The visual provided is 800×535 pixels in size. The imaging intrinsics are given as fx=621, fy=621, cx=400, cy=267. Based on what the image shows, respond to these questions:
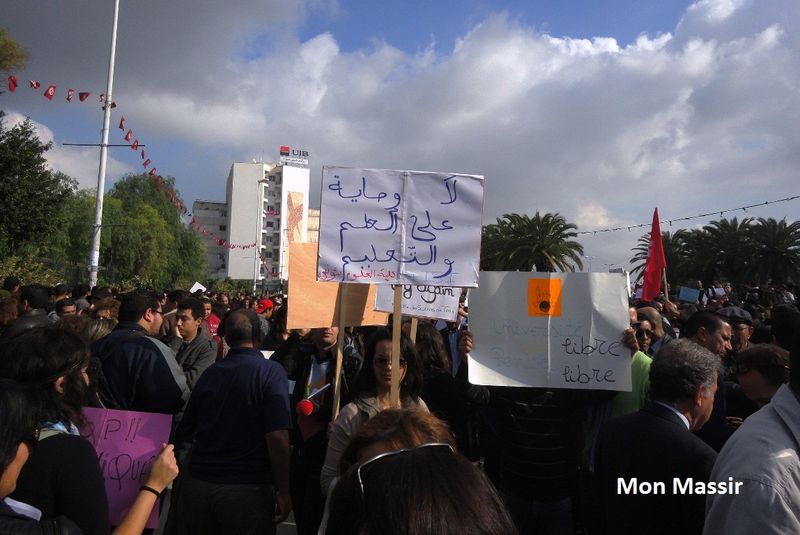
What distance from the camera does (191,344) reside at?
5426 mm

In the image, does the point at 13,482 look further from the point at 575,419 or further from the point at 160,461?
the point at 575,419

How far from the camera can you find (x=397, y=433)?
1.94 m

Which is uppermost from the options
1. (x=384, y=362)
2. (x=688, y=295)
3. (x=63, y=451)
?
(x=688, y=295)

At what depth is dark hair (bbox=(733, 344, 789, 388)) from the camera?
3328 mm

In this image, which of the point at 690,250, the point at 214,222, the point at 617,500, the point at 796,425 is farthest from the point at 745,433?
the point at 214,222


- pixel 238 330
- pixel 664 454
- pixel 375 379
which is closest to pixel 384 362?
pixel 375 379

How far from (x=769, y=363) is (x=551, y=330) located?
1.21 meters

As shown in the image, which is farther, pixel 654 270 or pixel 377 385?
pixel 654 270

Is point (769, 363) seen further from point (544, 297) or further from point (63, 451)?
point (63, 451)

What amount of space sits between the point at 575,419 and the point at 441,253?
1.33m

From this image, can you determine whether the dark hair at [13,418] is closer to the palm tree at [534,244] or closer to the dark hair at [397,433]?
the dark hair at [397,433]

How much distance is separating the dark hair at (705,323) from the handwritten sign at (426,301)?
1998 millimetres

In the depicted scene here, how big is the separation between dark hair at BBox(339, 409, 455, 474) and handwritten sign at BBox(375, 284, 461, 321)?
3.73 m

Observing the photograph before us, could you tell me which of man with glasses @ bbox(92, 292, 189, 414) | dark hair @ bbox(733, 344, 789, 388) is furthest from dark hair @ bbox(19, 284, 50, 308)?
dark hair @ bbox(733, 344, 789, 388)
